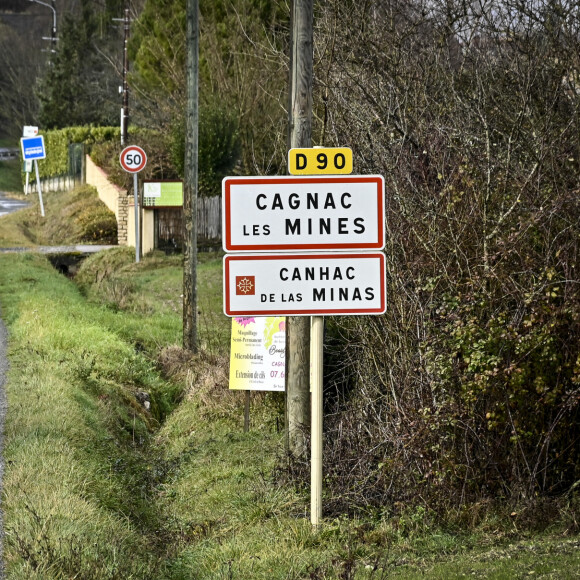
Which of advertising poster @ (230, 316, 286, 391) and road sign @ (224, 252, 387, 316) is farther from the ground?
road sign @ (224, 252, 387, 316)

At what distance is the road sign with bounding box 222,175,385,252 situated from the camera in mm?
6832

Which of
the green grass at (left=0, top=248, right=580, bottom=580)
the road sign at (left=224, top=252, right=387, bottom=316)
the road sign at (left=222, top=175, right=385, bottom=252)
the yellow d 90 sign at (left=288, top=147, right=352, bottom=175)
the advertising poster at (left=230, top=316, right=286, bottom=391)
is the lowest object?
the green grass at (left=0, top=248, right=580, bottom=580)

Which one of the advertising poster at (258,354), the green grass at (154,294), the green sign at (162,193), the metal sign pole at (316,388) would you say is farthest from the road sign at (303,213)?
the green sign at (162,193)

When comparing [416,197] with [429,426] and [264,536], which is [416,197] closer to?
[429,426]

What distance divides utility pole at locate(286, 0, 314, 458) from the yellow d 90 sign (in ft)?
5.38

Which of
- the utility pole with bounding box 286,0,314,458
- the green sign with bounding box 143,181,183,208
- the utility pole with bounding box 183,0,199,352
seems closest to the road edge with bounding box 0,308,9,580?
the utility pole with bounding box 286,0,314,458

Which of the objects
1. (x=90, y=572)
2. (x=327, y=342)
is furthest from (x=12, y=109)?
(x=90, y=572)

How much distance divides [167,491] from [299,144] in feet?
10.7

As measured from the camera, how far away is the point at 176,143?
1030 inches

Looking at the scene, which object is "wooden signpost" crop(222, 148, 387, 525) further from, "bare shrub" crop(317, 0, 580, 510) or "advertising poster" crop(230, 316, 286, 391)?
"advertising poster" crop(230, 316, 286, 391)

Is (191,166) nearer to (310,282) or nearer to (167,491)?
(167,491)

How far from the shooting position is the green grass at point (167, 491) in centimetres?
644

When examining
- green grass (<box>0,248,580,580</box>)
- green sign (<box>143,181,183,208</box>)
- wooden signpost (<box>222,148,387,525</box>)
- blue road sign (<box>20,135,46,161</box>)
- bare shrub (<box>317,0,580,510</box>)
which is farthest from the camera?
blue road sign (<box>20,135,46,161</box>)

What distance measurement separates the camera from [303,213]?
6.85 meters
